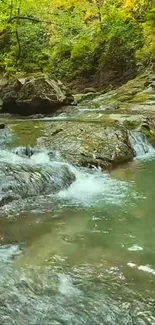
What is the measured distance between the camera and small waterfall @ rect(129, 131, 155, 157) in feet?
31.8

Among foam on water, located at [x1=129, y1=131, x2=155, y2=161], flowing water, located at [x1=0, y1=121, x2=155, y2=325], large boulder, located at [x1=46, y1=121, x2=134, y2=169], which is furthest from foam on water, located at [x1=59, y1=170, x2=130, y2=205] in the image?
foam on water, located at [x1=129, y1=131, x2=155, y2=161]

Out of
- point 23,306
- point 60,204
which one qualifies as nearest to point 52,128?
point 60,204

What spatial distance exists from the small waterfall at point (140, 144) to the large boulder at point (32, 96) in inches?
174

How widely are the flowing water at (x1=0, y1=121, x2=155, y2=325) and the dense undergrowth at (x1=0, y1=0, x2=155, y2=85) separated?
12.0 meters

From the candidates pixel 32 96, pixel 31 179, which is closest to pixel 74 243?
pixel 31 179

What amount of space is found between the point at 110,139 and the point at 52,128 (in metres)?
1.68

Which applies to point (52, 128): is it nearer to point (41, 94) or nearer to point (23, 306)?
point (41, 94)

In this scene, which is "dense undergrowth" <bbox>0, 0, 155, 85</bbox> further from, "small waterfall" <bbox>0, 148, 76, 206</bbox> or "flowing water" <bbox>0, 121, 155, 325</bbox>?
"flowing water" <bbox>0, 121, 155, 325</bbox>

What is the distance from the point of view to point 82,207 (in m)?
5.97

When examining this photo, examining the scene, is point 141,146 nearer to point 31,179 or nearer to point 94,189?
point 94,189

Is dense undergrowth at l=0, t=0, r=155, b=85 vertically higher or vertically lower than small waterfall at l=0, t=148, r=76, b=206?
higher

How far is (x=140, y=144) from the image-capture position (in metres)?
9.89

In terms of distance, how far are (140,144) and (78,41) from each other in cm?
1318

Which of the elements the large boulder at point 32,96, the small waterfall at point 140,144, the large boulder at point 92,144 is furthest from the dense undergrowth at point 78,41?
the large boulder at point 92,144
